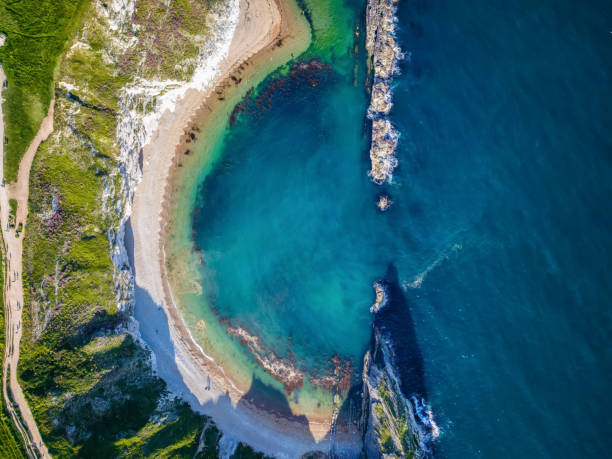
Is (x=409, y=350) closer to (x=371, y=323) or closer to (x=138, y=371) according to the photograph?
(x=371, y=323)

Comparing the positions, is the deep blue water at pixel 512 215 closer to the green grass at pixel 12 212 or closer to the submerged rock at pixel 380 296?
the submerged rock at pixel 380 296

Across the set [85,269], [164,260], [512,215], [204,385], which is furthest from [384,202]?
[85,269]

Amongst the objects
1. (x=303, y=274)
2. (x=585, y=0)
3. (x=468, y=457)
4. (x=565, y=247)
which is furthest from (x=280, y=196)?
(x=585, y=0)

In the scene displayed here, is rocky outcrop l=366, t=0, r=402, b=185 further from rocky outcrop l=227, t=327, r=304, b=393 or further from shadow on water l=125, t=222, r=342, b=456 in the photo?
shadow on water l=125, t=222, r=342, b=456

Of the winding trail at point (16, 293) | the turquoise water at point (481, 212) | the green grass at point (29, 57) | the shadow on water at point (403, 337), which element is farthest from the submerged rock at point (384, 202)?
the green grass at point (29, 57)

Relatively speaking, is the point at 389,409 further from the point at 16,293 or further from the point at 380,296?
the point at 16,293

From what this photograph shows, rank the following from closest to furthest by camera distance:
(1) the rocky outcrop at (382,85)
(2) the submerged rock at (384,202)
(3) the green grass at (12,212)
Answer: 1. (3) the green grass at (12,212)
2. (1) the rocky outcrop at (382,85)
3. (2) the submerged rock at (384,202)

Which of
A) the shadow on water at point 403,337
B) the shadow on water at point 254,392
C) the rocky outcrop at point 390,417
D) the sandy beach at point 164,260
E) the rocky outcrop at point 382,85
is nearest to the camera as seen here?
the rocky outcrop at point 390,417
